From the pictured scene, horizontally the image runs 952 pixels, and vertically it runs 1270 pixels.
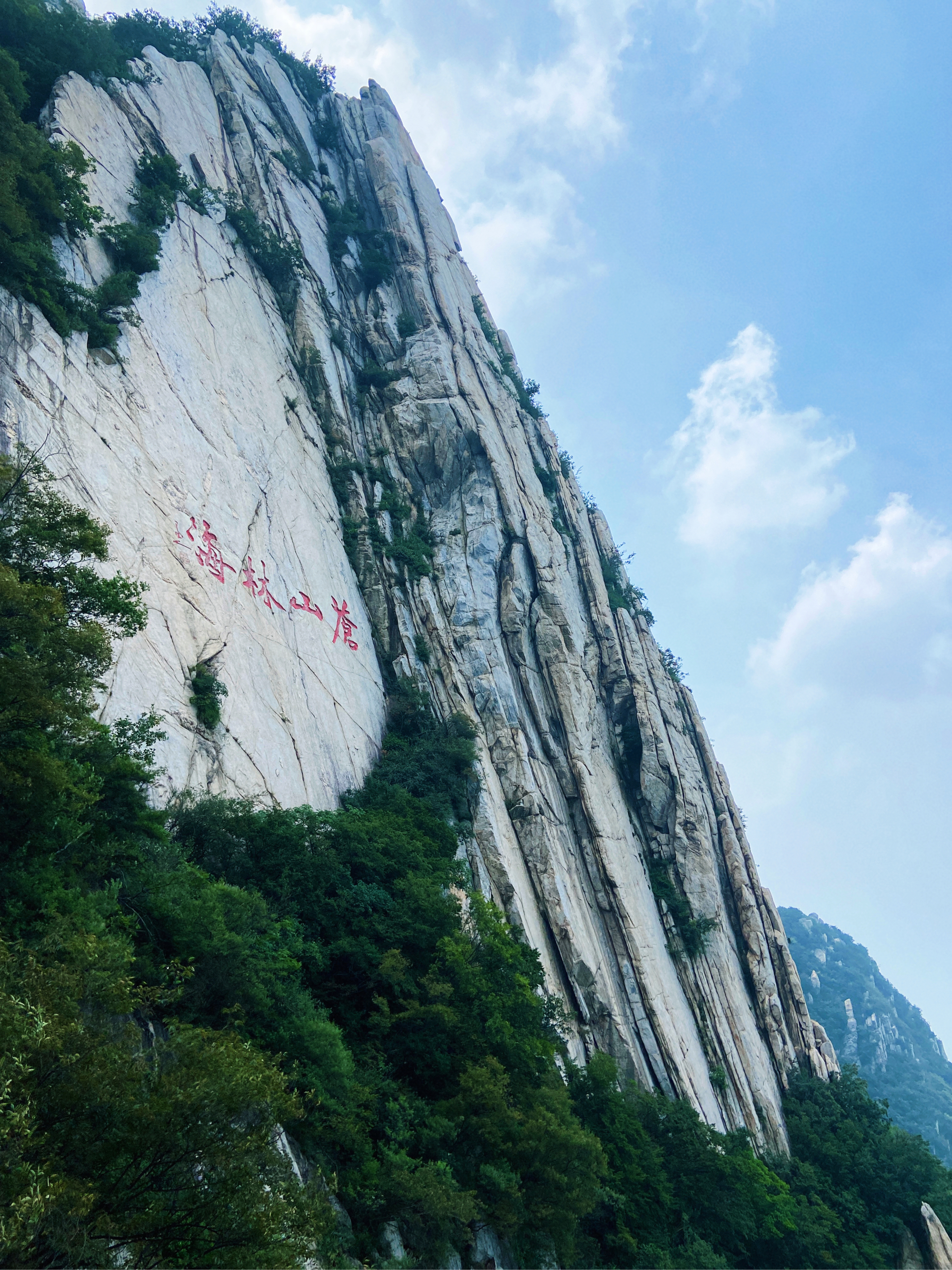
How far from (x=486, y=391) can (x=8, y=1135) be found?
97.5 feet

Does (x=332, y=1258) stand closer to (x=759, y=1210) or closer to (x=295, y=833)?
(x=295, y=833)

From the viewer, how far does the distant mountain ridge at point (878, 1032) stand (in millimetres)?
56875

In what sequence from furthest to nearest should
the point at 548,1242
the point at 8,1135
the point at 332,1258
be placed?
the point at 548,1242 → the point at 332,1258 → the point at 8,1135

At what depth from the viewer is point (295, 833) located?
14352 mm

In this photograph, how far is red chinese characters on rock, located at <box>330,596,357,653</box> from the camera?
Answer: 21.2 meters

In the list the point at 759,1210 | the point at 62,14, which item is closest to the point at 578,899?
the point at 759,1210

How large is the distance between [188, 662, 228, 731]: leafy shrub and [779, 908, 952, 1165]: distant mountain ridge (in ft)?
134

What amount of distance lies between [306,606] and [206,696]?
225 inches

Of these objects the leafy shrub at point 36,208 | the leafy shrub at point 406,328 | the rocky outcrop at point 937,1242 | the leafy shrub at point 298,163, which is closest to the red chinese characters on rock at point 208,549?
the leafy shrub at point 36,208

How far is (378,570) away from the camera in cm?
2392

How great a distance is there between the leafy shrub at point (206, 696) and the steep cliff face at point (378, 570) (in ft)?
0.59

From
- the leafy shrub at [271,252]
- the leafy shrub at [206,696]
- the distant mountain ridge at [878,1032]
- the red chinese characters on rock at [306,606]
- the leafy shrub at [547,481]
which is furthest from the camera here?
the distant mountain ridge at [878,1032]

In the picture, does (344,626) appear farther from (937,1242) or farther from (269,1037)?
(937,1242)

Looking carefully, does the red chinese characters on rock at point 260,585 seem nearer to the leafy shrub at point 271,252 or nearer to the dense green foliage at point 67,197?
the dense green foliage at point 67,197
